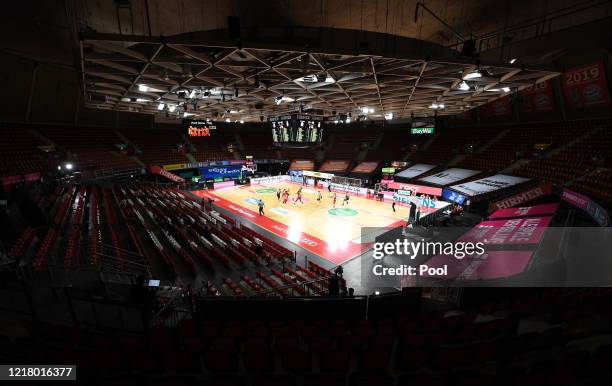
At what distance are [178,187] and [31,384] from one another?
3331cm

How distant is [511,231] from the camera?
14148 mm

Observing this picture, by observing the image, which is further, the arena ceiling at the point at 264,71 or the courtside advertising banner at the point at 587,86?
the courtside advertising banner at the point at 587,86

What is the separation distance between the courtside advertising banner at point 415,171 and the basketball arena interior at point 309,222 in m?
4.30

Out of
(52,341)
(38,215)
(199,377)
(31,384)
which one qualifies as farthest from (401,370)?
(38,215)

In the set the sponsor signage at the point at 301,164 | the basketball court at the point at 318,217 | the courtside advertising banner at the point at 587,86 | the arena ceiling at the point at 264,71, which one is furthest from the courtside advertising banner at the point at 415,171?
the arena ceiling at the point at 264,71

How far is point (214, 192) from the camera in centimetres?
→ 3569

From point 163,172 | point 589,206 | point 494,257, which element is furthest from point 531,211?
point 163,172

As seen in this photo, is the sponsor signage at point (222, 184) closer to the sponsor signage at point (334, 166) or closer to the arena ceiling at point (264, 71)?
the sponsor signage at point (334, 166)

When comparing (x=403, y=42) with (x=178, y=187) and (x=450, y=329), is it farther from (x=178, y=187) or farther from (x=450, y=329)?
(x=178, y=187)

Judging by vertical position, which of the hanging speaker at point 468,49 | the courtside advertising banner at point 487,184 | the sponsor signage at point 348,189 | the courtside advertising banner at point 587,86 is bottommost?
the sponsor signage at point 348,189

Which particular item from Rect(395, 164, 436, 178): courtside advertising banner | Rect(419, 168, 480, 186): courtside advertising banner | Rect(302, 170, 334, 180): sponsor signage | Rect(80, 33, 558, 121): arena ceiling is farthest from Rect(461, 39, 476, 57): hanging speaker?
Rect(302, 170, 334, 180): sponsor signage

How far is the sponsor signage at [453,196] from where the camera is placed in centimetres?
2479

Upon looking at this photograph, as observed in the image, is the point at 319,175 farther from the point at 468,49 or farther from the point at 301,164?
the point at 468,49

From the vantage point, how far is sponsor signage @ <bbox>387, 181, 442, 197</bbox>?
94.4 ft
